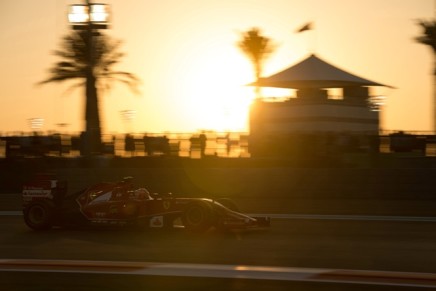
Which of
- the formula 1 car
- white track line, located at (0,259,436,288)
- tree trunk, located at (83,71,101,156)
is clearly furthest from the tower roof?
white track line, located at (0,259,436,288)

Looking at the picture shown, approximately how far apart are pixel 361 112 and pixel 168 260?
127ft

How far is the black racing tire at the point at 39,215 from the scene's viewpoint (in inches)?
532

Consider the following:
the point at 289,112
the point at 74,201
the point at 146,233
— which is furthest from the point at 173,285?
the point at 289,112

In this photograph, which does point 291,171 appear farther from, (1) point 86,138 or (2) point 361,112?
(2) point 361,112

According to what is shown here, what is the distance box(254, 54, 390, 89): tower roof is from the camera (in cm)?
4475

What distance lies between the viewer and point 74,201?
1351cm

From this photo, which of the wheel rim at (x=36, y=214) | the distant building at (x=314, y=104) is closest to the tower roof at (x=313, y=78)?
the distant building at (x=314, y=104)

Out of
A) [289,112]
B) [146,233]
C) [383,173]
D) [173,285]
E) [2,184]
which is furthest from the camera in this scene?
[289,112]

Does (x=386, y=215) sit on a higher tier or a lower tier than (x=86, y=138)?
lower

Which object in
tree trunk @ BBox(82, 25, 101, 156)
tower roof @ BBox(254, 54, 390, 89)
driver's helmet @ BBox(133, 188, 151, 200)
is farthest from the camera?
tower roof @ BBox(254, 54, 390, 89)

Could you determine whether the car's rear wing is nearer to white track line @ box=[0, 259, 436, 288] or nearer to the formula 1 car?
the formula 1 car

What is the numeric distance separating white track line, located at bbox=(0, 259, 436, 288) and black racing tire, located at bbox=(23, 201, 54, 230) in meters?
4.08

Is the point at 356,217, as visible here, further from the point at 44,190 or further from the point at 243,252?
the point at 44,190

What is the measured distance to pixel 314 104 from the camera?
44719mm
